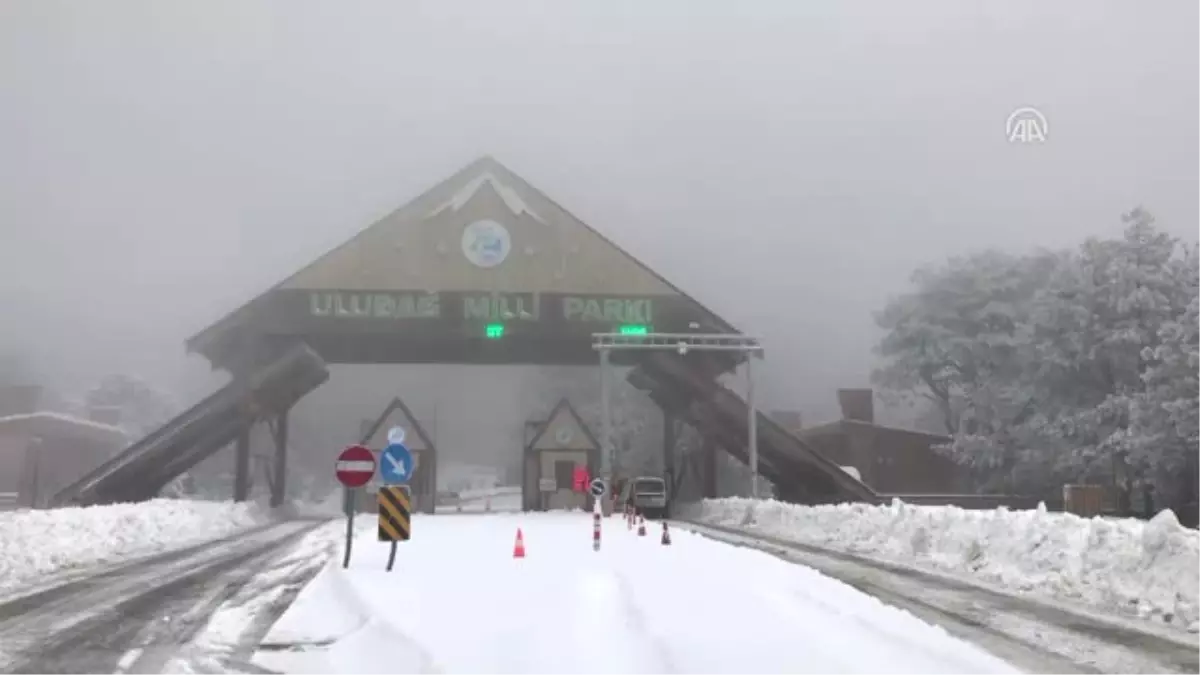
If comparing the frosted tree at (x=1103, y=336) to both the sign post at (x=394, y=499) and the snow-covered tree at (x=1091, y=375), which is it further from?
the sign post at (x=394, y=499)

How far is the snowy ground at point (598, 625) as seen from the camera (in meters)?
9.09

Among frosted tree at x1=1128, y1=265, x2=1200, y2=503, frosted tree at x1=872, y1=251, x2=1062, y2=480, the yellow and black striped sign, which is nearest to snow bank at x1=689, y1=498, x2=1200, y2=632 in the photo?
the yellow and black striped sign

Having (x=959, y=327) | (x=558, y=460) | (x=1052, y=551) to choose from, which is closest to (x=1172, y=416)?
(x=959, y=327)

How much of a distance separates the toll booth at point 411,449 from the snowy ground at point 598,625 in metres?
45.8

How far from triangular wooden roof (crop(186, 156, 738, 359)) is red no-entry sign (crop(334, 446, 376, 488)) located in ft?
95.7

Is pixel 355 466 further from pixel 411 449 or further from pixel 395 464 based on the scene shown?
pixel 411 449

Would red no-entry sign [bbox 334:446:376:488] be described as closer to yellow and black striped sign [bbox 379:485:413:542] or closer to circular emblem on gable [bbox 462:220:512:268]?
yellow and black striped sign [bbox 379:485:413:542]

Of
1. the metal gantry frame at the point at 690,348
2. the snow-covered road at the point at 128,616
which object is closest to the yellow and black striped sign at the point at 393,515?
the snow-covered road at the point at 128,616

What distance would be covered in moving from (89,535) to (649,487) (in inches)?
1251

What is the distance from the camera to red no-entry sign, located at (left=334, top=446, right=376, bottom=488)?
16344mm

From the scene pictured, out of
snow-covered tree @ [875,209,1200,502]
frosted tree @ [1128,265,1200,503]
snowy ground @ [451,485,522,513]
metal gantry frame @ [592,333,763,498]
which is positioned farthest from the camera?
snowy ground @ [451,485,522,513]

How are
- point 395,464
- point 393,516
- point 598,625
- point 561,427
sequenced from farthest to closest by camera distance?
point 561,427 → point 395,464 → point 393,516 → point 598,625

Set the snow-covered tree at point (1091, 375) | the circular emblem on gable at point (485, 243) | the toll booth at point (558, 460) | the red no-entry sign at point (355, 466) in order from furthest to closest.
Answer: the toll booth at point (558, 460) → the circular emblem on gable at point (485, 243) → the snow-covered tree at point (1091, 375) → the red no-entry sign at point (355, 466)

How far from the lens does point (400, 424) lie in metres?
62.7
